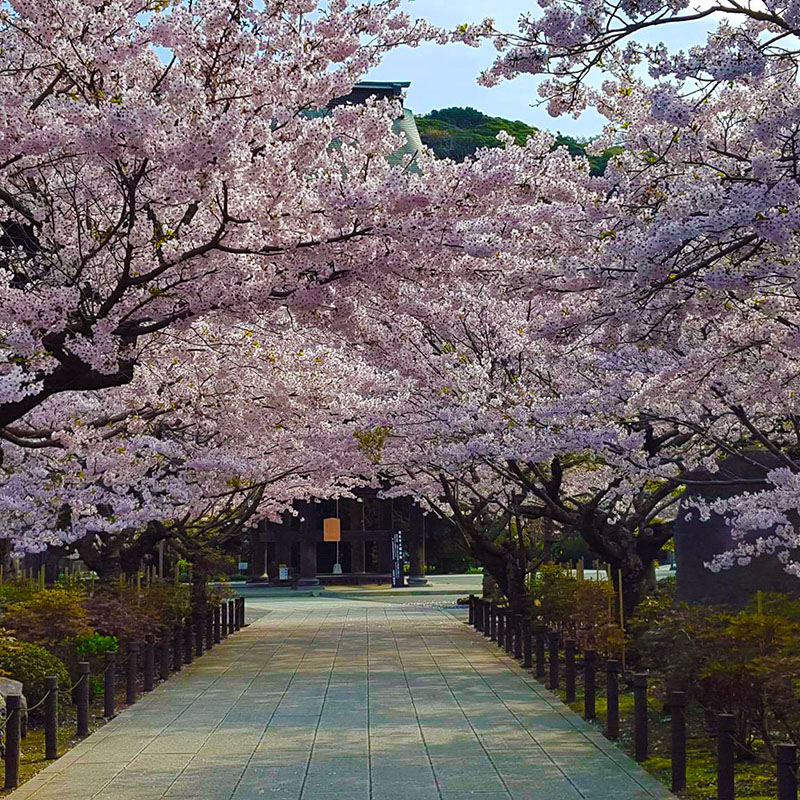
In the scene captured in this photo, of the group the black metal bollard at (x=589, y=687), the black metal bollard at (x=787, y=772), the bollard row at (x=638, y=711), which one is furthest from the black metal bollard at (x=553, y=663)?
the black metal bollard at (x=787, y=772)

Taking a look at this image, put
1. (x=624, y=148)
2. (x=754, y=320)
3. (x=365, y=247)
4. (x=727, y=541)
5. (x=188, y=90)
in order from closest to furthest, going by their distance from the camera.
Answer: (x=188, y=90) < (x=365, y=247) < (x=754, y=320) < (x=624, y=148) < (x=727, y=541)

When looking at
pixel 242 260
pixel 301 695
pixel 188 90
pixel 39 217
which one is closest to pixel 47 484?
pixel 301 695

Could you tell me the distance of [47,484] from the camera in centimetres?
1703

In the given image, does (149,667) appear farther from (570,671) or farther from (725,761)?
(725,761)

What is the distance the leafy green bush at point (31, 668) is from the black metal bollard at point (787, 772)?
849cm

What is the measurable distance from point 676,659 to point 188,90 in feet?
23.8

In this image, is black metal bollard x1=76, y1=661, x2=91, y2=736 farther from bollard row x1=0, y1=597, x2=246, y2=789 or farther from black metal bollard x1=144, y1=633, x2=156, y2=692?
black metal bollard x1=144, y1=633, x2=156, y2=692

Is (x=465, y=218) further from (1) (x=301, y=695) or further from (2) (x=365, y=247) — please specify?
(1) (x=301, y=695)

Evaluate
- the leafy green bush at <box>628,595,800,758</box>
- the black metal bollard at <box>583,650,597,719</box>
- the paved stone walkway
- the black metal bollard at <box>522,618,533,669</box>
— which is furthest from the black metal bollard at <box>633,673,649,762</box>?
the black metal bollard at <box>522,618,533,669</box>

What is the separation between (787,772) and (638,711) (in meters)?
3.68

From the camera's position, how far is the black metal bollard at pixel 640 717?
1043 centimetres

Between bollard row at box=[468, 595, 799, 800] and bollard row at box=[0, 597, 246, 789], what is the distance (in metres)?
5.67

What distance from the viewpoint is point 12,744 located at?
976 centimetres

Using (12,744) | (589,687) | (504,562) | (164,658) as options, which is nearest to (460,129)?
(504,562)
